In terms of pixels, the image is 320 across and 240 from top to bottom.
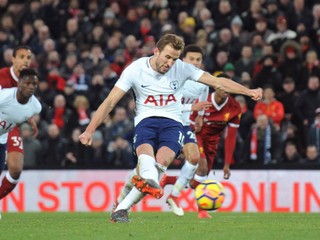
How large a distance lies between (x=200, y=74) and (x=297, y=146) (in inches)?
334

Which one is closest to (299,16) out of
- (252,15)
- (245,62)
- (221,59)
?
(252,15)

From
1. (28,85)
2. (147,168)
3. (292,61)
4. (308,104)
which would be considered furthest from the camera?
(292,61)

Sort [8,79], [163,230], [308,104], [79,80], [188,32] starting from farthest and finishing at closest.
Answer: [188,32] < [79,80] < [308,104] < [8,79] < [163,230]

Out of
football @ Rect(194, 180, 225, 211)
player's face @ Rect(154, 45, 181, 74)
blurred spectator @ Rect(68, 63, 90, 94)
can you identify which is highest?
blurred spectator @ Rect(68, 63, 90, 94)

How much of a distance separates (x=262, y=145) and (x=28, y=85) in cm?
741

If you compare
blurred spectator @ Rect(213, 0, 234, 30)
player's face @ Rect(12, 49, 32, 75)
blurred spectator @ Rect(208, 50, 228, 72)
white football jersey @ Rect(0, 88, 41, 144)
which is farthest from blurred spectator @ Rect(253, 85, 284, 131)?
white football jersey @ Rect(0, 88, 41, 144)

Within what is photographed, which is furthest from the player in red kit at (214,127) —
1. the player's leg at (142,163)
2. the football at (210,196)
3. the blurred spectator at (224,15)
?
the blurred spectator at (224,15)

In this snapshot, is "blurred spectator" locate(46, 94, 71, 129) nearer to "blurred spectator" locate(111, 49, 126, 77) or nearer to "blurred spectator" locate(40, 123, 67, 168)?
"blurred spectator" locate(40, 123, 67, 168)

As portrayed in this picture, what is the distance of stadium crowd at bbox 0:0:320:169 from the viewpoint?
20.7 metres

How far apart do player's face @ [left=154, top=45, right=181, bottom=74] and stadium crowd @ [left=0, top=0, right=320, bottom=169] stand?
799cm

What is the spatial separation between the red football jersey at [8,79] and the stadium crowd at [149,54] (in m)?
6.13

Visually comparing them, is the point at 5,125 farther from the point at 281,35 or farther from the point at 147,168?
the point at 281,35

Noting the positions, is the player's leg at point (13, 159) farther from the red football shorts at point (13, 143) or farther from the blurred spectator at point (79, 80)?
the blurred spectator at point (79, 80)

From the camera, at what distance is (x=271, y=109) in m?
20.7
